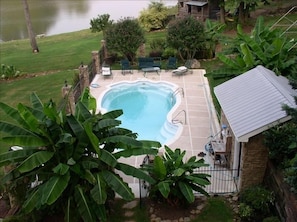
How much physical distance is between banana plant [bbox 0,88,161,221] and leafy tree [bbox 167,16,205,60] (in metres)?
14.3

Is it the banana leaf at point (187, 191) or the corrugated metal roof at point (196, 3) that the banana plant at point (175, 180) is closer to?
the banana leaf at point (187, 191)

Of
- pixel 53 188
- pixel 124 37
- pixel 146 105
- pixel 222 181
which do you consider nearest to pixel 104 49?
pixel 124 37

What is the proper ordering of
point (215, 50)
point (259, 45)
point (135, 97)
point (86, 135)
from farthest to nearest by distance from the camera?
point (215, 50), point (135, 97), point (259, 45), point (86, 135)

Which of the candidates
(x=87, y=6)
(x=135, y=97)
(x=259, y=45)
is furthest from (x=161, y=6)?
(x=87, y=6)

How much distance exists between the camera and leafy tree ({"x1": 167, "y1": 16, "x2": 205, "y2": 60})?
22.5 metres

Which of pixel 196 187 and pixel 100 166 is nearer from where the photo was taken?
pixel 100 166

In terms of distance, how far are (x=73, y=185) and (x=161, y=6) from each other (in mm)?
29129

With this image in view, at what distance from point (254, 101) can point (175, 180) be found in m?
3.57

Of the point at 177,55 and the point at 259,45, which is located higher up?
the point at 259,45

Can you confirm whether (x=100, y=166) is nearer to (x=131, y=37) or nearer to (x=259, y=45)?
(x=259, y=45)

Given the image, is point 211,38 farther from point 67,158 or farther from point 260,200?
point 67,158

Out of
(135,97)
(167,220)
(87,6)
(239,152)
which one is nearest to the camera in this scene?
(167,220)

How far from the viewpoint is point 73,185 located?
9.06m

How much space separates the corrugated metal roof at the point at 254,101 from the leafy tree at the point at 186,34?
1012 centimetres
